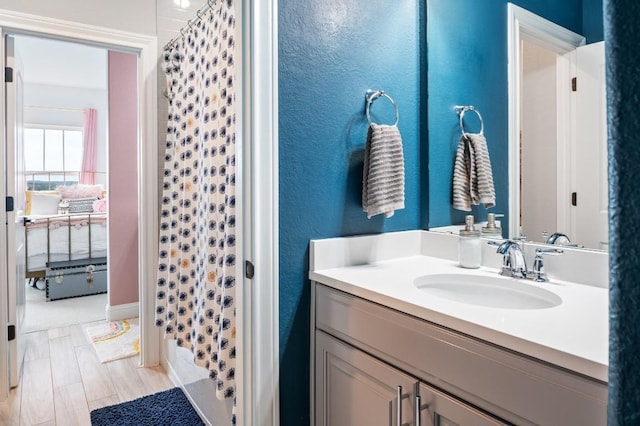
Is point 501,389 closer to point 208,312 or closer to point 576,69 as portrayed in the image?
point 576,69

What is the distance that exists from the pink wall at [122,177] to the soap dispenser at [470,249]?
2906mm

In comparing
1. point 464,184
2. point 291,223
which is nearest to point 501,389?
point 291,223

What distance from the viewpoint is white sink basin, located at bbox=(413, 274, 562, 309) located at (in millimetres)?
1189

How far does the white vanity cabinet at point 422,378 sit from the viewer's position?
29.6 inches

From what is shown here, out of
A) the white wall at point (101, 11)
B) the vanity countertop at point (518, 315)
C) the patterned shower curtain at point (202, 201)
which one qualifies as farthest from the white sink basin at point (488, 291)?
the white wall at point (101, 11)

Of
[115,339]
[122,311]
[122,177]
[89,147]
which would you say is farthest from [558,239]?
[89,147]

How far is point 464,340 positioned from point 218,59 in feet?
4.55

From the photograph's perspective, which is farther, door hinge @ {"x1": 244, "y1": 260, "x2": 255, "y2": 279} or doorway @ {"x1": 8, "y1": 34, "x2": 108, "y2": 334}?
doorway @ {"x1": 8, "y1": 34, "x2": 108, "y2": 334}

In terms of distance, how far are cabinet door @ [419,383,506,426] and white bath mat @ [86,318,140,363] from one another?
245cm

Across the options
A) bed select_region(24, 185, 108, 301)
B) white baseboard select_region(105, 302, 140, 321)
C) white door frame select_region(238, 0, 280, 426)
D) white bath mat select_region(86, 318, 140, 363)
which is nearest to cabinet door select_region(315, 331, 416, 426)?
white door frame select_region(238, 0, 280, 426)

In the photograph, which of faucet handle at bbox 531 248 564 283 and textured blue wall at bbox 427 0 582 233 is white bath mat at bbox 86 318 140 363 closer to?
textured blue wall at bbox 427 0 582 233

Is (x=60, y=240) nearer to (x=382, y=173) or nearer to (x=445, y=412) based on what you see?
(x=382, y=173)

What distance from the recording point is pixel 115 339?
10.1 feet

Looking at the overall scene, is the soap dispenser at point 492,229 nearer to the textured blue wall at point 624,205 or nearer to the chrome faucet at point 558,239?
the chrome faucet at point 558,239
